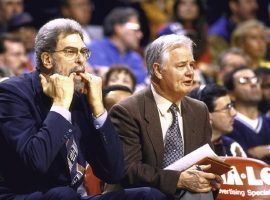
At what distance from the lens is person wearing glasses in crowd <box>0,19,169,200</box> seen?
4160 mm

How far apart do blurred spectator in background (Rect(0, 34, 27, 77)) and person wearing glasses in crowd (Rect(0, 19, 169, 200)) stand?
119 inches

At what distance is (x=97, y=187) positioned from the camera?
5230 millimetres

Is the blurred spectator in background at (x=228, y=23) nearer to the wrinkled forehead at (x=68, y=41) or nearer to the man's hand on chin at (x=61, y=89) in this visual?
the wrinkled forehead at (x=68, y=41)

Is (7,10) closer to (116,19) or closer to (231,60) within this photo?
(116,19)

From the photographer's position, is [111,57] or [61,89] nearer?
[61,89]

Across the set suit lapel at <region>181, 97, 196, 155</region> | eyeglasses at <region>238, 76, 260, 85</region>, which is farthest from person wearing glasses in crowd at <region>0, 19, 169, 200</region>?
eyeglasses at <region>238, 76, 260, 85</region>

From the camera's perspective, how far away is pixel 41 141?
4.11 m

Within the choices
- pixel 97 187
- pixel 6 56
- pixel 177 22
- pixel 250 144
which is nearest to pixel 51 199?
pixel 97 187

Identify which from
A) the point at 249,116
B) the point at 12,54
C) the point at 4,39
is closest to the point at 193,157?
the point at 249,116

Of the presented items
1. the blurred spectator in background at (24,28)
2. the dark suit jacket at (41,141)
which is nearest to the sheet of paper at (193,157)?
the dark suit jacket at (41,141)

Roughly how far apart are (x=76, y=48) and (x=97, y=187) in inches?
45.0

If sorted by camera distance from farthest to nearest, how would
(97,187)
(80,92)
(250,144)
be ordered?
(250,144) < (97,187) < (80,92)

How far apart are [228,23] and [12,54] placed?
3149 mm

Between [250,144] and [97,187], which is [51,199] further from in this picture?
[250,144]
